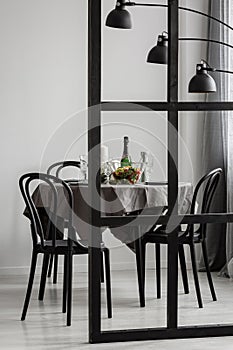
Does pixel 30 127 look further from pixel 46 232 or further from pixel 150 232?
pixel 150 232

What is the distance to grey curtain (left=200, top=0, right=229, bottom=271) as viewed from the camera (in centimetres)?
620

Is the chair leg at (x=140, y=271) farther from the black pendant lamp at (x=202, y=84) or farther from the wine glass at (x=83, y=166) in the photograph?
the black pendant lamp at (x=202, y=84)

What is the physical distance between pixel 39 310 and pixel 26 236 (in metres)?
1.43

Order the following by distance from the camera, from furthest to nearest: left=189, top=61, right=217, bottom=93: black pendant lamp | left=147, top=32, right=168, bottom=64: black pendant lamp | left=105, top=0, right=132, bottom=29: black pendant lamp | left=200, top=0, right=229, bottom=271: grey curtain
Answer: left=200, top=0, right=229, bottom=271: grey curtain, left=147, top=32, right=168, bottom=64: black pendant lamp, left=189, top=61, right=217, bottom=93: black pendant lamp, left=105, top=0, right=132, bottom=29: black pendant lamp

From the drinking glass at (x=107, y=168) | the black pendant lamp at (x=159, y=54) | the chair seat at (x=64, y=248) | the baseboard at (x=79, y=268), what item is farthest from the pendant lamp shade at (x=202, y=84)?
the baseboard at (x=79, y=268)

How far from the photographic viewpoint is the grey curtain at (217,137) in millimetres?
6195

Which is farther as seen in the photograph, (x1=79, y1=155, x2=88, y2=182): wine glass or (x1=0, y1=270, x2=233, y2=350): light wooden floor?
(x1=79, y1=155, x2=88, y2=182): wine glass

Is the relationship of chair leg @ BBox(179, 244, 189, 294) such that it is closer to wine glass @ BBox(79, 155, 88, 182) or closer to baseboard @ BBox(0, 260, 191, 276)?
wine glass @ BBox(79, 155, 88, 182)

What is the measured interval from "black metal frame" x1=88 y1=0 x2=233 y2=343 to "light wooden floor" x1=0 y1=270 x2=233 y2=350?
2.5 inches

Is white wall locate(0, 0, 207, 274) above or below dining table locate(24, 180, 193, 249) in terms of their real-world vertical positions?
above

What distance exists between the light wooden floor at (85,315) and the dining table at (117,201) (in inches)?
17.8

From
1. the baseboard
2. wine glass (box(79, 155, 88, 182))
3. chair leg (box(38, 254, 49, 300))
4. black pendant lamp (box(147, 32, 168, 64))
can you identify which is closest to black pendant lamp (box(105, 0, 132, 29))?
black pendant lamp (box(147, 32, 168, 64))

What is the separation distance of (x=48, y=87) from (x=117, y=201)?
67.8 inches

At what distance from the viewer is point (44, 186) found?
5.18m
